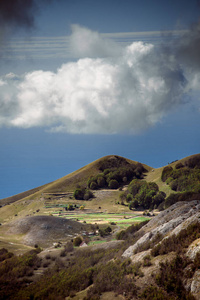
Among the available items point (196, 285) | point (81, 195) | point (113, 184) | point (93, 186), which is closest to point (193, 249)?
point (196, 285)

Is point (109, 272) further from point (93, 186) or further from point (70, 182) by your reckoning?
point (70, 182)

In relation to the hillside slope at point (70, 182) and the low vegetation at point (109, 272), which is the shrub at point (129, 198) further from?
the low vegetation at point (109, 272)

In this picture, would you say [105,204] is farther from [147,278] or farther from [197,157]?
[147,278]

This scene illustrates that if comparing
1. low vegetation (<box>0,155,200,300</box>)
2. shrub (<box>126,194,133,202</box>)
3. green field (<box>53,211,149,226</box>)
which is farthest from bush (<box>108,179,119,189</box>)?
low vegetation (<box>0,155,200,300</box>)

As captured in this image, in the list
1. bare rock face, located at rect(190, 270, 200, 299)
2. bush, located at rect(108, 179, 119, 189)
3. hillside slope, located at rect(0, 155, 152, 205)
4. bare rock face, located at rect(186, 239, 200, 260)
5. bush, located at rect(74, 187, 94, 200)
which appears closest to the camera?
bare rock face, located at rect(190, 270, 200, 299)

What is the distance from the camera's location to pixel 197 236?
12.4 metres

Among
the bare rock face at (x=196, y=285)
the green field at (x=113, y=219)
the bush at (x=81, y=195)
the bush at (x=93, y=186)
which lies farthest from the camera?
the bush at (x=93, y=186)

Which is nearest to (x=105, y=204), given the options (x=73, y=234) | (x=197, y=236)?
(x=73, y=234)

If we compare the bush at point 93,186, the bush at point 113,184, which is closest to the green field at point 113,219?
the bush at point 113,184

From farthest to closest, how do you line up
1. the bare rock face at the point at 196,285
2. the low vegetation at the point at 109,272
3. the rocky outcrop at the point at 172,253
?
the low vegetation at the point at 109,272
the rocky outcrop at the point at 172,253
the bare rock face at the point at 196,285

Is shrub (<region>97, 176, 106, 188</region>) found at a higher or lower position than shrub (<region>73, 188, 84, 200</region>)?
higher

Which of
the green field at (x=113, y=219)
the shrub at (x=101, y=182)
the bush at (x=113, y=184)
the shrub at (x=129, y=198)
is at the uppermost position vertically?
the shrub at (x=101, y=182)

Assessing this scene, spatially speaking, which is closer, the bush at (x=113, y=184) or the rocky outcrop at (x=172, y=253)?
the rocky outcrop at (x=172, y=253)

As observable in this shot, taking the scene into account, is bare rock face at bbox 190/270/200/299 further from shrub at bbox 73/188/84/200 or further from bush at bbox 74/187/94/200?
shrub at bbox 73/188/84/200
